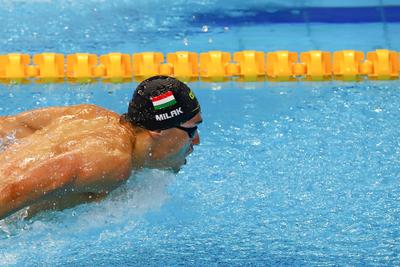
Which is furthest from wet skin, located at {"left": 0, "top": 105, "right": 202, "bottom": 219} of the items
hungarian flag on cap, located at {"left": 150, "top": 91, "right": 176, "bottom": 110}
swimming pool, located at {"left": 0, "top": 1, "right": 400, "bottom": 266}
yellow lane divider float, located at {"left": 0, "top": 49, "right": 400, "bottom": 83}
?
yellow lane divider float, located at {"left": 0, "top": 49, "right": 400, "bottom": 83}

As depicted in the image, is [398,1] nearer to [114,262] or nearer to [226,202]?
[226,202]

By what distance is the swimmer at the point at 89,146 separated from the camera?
2.94 metres

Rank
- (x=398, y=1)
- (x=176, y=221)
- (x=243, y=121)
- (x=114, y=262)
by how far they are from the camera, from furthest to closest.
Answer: (x=398, y=1)
(x=243, y=121)
(x=176, y=221)
(x=114, y=262)

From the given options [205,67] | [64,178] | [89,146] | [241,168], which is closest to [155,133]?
[89,146]

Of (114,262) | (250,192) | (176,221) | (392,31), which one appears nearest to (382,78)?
(392,31)

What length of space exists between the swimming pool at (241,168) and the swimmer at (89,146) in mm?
325

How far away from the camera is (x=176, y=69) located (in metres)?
5.89

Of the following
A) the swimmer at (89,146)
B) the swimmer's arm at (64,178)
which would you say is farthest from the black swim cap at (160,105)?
the swimmer's arm at (64,178)

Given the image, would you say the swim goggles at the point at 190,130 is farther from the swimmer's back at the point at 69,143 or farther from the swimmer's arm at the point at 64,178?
the swimmer's arm at the point at 64,178

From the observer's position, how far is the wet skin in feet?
9.60

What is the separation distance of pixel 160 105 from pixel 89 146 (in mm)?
356

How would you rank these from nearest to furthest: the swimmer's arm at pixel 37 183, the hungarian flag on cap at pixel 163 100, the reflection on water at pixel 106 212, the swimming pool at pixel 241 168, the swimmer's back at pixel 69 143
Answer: the swimmer's arm at pixel 37 183 < the swimmer's back at pixel 69 143 < the hungarian flag on cap at pixel 163 100 < the reflection on water at pixel 106 212 < the swimming pool at pixel 241 168

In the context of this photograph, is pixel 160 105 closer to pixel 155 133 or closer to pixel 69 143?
pixel 155 133

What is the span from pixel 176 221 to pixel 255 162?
2.46ft
